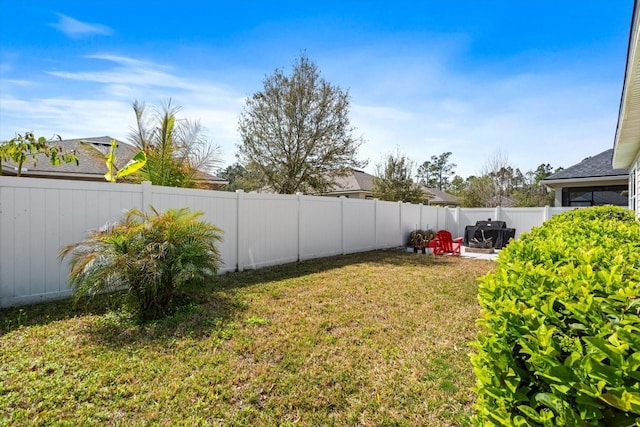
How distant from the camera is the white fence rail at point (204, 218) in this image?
15.1ft

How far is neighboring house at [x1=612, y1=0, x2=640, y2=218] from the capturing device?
136 inches

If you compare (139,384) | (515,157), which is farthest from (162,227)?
(515,157)

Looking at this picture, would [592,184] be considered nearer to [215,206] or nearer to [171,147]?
[215,206]

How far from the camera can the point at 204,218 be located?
6.60 metres

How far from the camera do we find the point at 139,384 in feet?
9.26

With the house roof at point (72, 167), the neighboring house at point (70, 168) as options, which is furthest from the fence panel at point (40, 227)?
the house roof at point (72, 167)

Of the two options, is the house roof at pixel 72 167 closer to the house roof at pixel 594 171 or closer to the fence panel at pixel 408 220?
the fence panel at pixel 408 220

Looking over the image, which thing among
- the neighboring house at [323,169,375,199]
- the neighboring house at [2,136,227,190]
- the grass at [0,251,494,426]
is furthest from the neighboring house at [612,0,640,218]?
the neighboring house at [323,169,375,199]

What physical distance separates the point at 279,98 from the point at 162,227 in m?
9.65

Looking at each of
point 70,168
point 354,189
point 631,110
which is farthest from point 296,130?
point 631,110

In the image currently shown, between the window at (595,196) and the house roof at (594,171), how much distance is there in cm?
81

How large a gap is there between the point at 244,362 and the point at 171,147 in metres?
6.08

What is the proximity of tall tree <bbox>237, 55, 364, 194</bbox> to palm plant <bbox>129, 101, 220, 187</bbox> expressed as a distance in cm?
467

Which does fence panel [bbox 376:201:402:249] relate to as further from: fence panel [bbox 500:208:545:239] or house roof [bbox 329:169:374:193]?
house roof [bbox 329:169:374:193]
